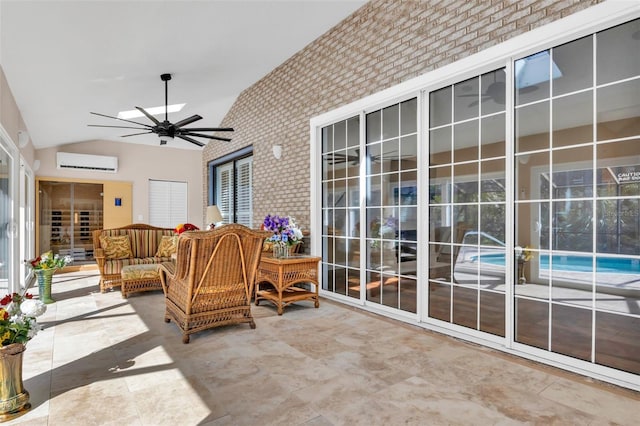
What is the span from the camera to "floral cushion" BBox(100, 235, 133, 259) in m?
5.63

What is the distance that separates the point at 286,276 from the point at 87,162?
6.47m

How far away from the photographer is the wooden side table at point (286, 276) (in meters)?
4.29

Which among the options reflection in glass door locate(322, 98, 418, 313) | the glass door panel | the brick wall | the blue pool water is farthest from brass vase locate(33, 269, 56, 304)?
the blue pool water

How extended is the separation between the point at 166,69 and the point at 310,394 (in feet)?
14.6

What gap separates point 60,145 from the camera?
26.0ft

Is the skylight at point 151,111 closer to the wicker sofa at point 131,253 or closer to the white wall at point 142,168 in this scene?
the wicker sofa at point 131,253

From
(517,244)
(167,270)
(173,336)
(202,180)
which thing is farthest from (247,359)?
(202,180)

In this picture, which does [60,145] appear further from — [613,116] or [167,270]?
[613,116]

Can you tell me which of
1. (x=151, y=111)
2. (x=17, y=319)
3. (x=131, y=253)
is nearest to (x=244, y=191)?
(x=151, y=111)

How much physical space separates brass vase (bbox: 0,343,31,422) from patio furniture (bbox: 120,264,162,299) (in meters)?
3.01

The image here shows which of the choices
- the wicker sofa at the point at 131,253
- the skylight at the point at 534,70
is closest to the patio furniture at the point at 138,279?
the wicker sofa at the point at 131,253

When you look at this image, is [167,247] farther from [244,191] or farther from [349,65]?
[349,65]

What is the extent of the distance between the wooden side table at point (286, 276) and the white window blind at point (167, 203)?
559cm

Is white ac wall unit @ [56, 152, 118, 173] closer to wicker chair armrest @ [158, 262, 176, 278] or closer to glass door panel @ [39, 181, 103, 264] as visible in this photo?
glass door panel @ [39, 181, 103, 264]
